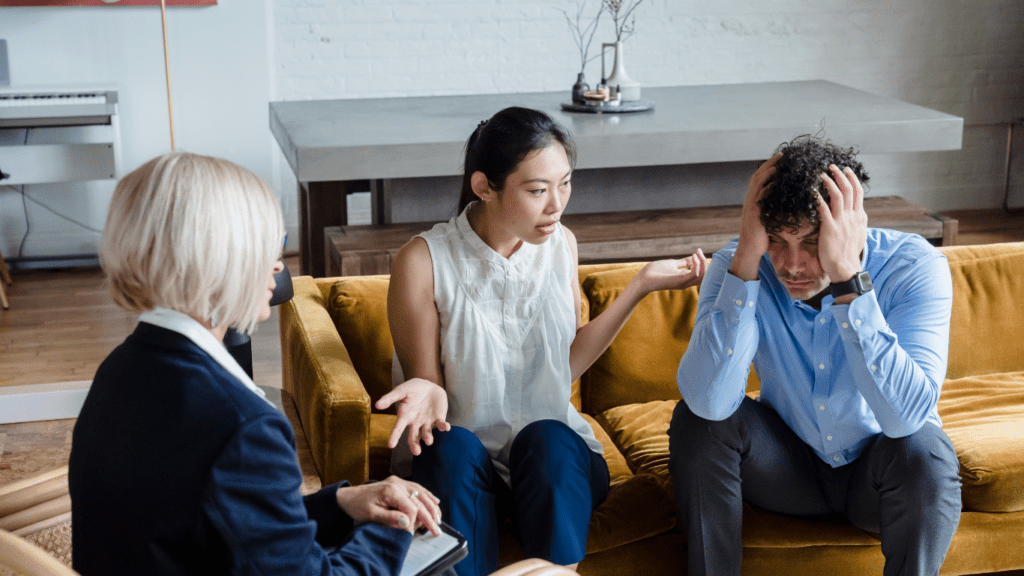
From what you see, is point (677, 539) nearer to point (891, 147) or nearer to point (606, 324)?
point (606, 324)

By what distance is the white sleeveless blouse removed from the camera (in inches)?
72.4

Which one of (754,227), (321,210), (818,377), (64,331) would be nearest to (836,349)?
(818,377)

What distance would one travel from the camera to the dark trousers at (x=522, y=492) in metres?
1.62

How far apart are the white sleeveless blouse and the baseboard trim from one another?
855 millimetres

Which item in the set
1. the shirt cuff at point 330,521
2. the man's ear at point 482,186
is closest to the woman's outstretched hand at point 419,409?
the shirt cuff at point 330,521

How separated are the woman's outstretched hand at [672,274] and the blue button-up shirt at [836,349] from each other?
6 centimetres

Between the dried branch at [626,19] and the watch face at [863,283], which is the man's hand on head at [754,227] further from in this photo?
the dried branch at [626,19]

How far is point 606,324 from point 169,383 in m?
1.09

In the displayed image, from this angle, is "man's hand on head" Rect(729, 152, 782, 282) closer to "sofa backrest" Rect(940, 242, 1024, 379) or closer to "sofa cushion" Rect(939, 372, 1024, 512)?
"sofa cushion" Rect(939, 372, 1024, 512)

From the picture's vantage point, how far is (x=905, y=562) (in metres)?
1.65

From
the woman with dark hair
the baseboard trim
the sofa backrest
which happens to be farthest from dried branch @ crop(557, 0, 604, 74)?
the baseboard trim

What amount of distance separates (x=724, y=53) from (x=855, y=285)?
408 cm

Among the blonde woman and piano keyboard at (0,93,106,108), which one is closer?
the blonde woman

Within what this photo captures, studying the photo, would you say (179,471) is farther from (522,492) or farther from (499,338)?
(499,338)
